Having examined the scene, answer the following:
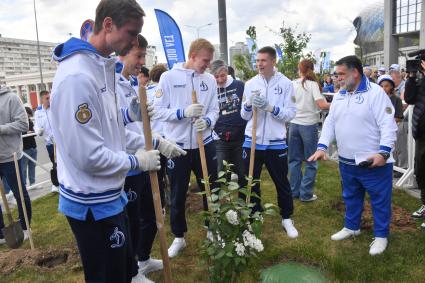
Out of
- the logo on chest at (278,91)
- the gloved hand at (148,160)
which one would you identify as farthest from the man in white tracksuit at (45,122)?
the gloved hand at (148,160)

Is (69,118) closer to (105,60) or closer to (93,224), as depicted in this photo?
(105,60)

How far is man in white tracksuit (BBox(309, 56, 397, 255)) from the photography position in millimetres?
3812

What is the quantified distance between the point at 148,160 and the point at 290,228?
9.25 ft

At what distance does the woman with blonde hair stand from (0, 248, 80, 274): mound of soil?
11.6ft

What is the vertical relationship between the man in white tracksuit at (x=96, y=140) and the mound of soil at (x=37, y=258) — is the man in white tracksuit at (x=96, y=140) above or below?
above

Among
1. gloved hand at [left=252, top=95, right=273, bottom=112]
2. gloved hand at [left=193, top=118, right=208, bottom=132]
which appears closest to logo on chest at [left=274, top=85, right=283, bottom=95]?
gloved hand at [left=252, top=95, right=273, bottom=112]

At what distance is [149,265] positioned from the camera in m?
3.84

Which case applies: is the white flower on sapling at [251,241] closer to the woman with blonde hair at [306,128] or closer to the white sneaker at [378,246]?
the white sneaker at [378,246]

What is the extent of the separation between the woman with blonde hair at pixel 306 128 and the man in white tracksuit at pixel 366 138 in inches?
62.6

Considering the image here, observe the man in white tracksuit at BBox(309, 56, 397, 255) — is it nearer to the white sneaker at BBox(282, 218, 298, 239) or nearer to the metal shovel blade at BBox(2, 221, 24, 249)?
the white sneaker at BBox(282, 218, 298, 239)

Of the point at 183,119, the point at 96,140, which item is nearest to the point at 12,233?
the point at 183,119

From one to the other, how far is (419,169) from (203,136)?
106 inches

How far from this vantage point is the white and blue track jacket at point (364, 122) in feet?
12.5

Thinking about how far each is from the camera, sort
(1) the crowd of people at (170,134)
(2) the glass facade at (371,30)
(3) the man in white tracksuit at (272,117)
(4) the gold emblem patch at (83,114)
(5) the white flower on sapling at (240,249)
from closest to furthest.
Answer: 1. (4) the gold emblem patch at (83,114)
2. (1) the crowd of people at (170,134)
3. (5) the white flower on sapling at (240,249)
4. (3) the man in white tracksuit at (272,117)
5. (2) the glass facade at (371,30)
